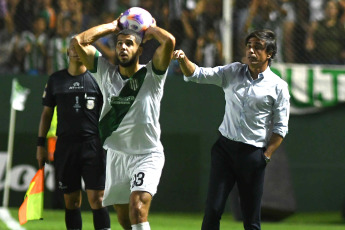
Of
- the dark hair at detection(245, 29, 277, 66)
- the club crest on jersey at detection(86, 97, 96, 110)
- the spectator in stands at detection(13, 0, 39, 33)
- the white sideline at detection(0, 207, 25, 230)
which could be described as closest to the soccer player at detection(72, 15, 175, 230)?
the dark hair at detection(245, 29, 277, 66)

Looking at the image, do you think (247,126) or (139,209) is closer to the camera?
(139,209)

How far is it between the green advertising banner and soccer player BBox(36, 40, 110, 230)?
539 centimetres

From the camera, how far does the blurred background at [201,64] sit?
14016mm

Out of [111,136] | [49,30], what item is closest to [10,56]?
[49,30]

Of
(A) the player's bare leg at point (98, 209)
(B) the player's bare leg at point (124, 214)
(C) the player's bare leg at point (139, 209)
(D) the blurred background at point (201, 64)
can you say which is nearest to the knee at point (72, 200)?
(A) the player's bare leg at point (98, 209)

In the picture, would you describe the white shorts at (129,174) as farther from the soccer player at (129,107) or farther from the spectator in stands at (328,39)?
the spectator in stands at (328,39)

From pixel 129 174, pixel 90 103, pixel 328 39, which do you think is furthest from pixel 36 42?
pixel 129 174

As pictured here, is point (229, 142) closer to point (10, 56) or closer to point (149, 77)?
point (149, 77)

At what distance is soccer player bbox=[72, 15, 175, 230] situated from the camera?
795cm

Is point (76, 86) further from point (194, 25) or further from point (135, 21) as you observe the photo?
point (194, 25)

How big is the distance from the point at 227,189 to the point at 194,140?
6.36 meters

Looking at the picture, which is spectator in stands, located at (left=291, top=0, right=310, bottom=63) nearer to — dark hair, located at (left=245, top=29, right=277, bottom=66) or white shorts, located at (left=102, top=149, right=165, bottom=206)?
dark hair, located at (left=245, top=29, right=277, bottom=66)

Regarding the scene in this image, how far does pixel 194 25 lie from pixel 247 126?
20.5 feet

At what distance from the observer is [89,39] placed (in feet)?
26.4
